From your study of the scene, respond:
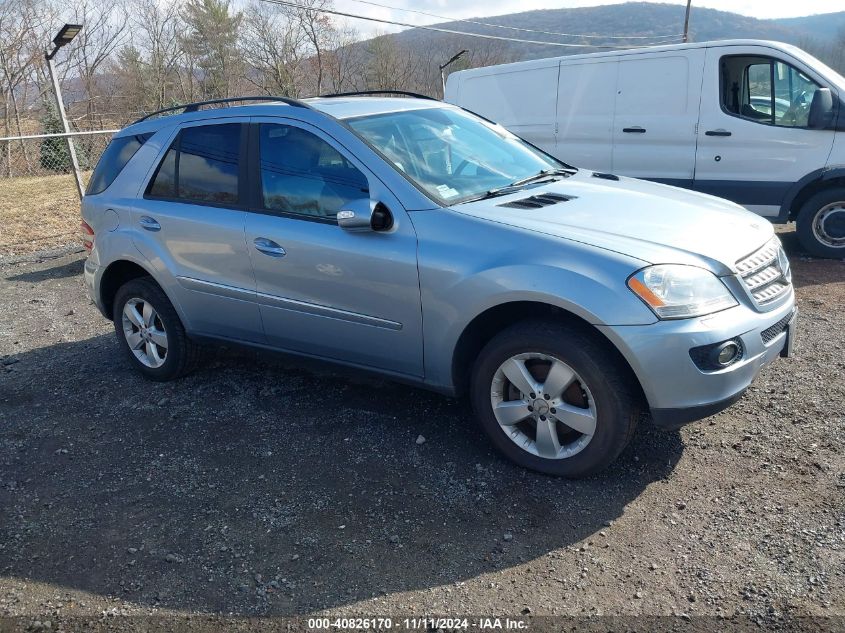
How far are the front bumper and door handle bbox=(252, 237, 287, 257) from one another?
185cm

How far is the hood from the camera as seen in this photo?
10.2 feet

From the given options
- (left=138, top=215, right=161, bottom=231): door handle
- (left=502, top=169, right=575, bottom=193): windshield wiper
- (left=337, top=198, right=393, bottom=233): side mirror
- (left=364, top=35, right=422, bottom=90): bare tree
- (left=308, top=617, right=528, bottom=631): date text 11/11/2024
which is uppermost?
(left=364, top=35, right=422, bottom=90): bare tree

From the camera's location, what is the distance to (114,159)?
4.89 metres

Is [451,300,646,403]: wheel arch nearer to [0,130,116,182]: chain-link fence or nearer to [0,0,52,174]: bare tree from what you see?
[0,130,116,182]: chain-link fence

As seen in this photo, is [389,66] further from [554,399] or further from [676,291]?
[676,291]

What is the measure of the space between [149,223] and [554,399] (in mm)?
2899

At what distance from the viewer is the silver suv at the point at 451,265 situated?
119 inches

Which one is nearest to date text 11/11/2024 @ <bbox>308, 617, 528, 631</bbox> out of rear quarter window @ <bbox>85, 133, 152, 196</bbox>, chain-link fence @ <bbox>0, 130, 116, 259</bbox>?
rear quarter window @ <bbox>85, 133, 152, 196</bbox>

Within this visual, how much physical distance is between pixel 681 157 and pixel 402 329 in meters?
5.51

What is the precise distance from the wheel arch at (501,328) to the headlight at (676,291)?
260 millimetres

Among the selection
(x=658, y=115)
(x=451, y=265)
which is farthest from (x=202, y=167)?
(x=658, y=115)

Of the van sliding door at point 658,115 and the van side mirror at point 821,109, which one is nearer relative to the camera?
the van side mirror at point 821,109

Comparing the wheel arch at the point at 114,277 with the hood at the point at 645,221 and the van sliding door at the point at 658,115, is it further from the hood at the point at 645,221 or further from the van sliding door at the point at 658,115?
the van sliding door at the point at 658,115

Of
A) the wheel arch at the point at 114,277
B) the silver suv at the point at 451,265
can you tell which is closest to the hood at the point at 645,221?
the silver suv at the point at 451,265
